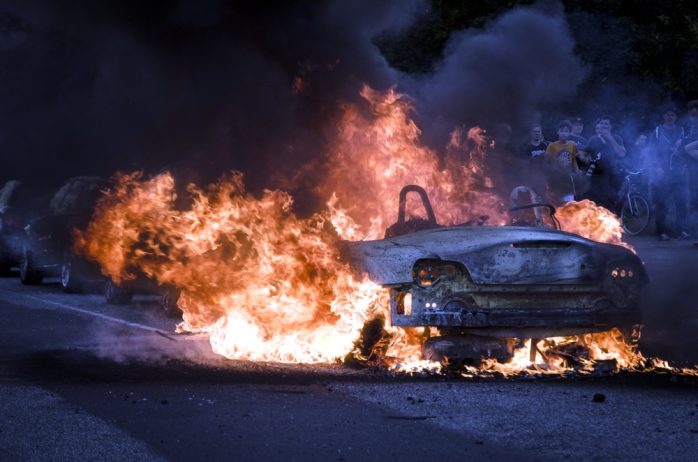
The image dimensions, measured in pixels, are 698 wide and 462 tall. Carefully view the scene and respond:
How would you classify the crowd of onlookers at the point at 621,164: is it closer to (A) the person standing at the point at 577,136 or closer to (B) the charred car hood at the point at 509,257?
(A) the person standing at the point at 577,136

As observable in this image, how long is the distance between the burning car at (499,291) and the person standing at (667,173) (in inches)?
307

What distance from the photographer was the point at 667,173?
15305 mm

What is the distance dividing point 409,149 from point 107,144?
5316 mm

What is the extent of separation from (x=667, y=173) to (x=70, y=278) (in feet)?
30.1

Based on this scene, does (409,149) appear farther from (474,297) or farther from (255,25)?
(474,297)

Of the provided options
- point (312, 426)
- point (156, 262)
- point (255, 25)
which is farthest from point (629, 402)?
→ point (255, 25)

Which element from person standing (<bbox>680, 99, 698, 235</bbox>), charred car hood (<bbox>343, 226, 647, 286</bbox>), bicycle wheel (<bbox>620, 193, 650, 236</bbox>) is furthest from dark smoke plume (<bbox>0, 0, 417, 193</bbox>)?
bicycle wheel (<bbox>620, 193, 650, 236</bbox>)

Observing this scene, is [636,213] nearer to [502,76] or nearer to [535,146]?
[535,146]

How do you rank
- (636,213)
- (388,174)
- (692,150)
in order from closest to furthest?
1. (388,174)
2. (692,150)
3. (636,213)

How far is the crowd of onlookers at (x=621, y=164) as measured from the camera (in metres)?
14.9

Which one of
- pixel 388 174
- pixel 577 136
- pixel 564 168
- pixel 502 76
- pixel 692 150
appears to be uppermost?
pixel 502 76

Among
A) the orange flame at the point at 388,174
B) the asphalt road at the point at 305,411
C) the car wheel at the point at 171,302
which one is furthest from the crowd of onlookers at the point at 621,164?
the asphalt road at the point at 305,411

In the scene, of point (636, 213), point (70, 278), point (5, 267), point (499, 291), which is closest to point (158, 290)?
point (70, 278)

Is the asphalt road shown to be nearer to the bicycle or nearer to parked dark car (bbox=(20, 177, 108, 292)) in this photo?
parked dark car (bbox=(20, 177, 108, 292))
